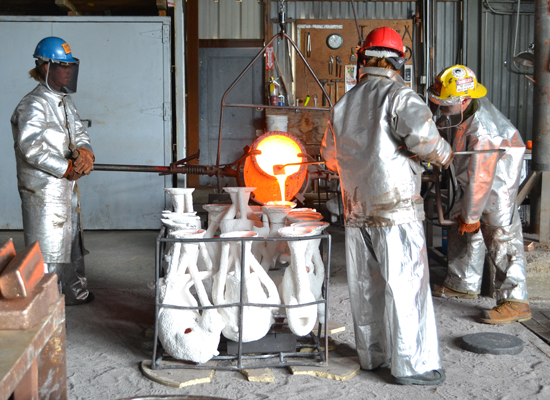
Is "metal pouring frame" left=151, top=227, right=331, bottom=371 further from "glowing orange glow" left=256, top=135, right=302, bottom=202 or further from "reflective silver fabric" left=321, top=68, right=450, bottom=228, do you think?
"glowing orange glow" left=256, top=135, right=302, bottom=202

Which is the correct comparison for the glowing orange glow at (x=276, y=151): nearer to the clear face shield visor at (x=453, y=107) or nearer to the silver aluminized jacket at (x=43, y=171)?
the clear face shield visor at (x=453, y=107)

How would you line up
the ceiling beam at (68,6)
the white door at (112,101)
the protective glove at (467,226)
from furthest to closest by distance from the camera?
1. the white door at (112,101)
2. the ceiling beam at (68,6)
3. the protective glove at (467,226)

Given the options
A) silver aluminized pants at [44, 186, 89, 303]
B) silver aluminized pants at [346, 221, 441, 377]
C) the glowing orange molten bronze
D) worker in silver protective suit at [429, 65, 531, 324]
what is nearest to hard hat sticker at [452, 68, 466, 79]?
worker in silver protective suit at [429, 65, 531, 324]

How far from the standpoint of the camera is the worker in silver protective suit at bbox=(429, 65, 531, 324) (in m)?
3.32

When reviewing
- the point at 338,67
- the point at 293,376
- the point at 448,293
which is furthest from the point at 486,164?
the point at 338,67

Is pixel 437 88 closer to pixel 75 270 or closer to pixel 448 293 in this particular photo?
pixel 448 293

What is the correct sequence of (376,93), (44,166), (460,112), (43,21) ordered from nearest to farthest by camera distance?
1. (376,93)
2. (44,166)
3. (460,112)
4. (43,21)

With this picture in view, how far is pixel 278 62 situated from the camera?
24.3 feet

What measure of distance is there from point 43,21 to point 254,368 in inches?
207

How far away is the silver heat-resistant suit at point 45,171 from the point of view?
321cm

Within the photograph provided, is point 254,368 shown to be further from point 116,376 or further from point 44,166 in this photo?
point 44,166

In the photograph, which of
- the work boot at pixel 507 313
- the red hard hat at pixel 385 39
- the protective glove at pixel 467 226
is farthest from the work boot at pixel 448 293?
the red hard hat at pixel 385 39

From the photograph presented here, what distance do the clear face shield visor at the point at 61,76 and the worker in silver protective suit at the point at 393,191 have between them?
1.85 m

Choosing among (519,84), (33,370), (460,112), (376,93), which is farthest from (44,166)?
(519,84)
